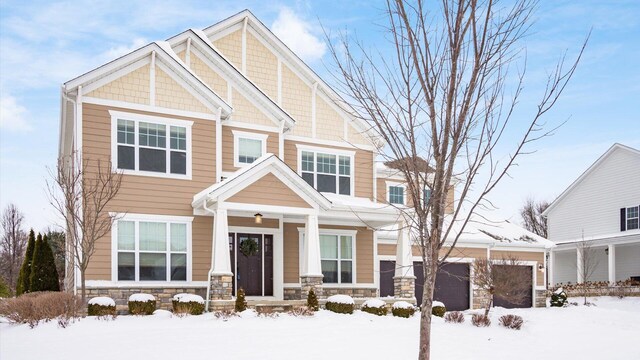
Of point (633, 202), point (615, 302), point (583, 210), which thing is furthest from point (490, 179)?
point (583, 210)

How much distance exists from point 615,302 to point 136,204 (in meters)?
23.8

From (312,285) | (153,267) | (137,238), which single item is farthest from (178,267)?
(312,285)

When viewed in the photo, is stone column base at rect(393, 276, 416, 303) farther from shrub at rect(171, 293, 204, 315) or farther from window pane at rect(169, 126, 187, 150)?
window pane at rect(169, 126, 187, 150)

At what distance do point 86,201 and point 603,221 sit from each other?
29181 mm

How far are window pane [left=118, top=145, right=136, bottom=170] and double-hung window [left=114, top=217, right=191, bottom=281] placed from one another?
1519 millimetres

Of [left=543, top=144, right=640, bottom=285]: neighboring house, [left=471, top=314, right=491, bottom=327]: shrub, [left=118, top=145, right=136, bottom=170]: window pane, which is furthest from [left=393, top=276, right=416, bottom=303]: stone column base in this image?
[left=543, top=144, right=640, bottom=285]: neighboring house

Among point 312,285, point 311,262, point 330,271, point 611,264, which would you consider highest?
point 311,262

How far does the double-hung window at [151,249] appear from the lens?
60.0 ft

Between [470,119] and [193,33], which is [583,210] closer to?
[193,33]

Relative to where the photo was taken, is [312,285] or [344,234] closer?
[312,285]

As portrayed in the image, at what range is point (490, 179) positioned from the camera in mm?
7480

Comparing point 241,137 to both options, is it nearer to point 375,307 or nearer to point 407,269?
point 375,307

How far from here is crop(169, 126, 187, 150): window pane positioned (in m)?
19.4

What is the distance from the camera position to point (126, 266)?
18.3 m
